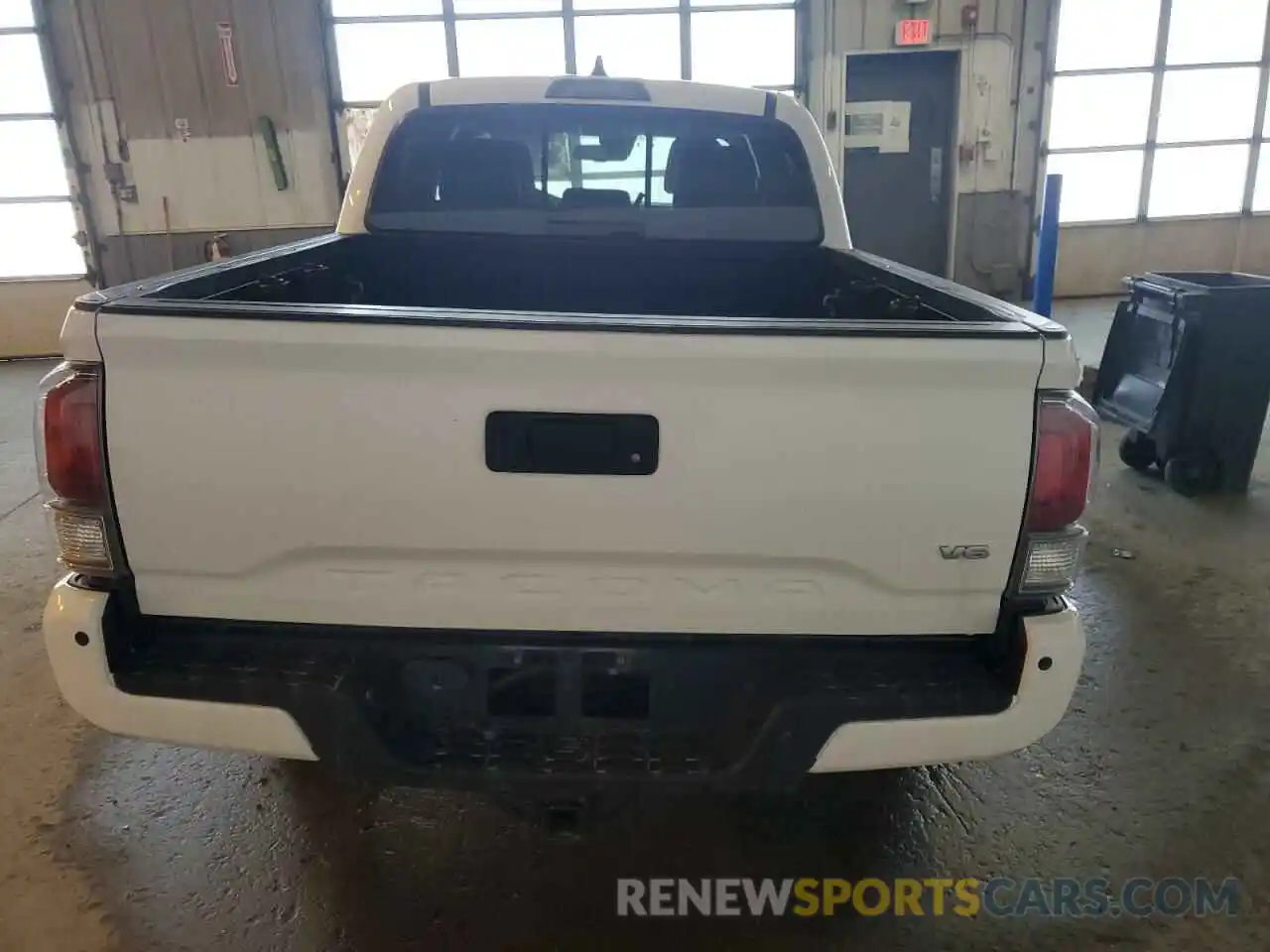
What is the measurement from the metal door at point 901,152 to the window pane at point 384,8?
409 cm

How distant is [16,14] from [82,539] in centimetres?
940

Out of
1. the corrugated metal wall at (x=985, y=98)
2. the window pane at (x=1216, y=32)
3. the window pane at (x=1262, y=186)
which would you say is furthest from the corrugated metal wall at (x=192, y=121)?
the window pane at (x=1262, y=186)

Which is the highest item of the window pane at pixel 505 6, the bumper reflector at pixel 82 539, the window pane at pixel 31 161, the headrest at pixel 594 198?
the window pane at pixel 505 6

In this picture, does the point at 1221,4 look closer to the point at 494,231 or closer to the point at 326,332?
the point at 494,231

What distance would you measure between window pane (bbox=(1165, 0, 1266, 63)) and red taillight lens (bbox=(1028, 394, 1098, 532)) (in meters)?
10.2

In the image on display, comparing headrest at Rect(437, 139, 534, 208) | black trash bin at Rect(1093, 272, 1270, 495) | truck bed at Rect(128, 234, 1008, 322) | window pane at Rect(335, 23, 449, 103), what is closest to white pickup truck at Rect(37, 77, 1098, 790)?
truck bed at Rect(128, 234, 1008, 322)

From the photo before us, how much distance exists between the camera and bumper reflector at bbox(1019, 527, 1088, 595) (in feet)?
5.16

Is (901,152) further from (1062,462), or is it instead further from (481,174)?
(1062,462)

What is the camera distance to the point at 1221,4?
9.43 metres

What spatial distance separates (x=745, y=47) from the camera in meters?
8.88

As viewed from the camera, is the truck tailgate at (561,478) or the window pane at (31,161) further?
the window pane at (31,161)

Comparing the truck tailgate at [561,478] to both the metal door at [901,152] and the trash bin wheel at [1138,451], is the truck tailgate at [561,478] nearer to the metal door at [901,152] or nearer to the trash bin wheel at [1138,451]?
the trash bin wheel at [1138,451]

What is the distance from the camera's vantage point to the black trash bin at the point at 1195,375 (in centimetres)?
416

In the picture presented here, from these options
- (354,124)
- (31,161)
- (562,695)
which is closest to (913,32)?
(354,124)
